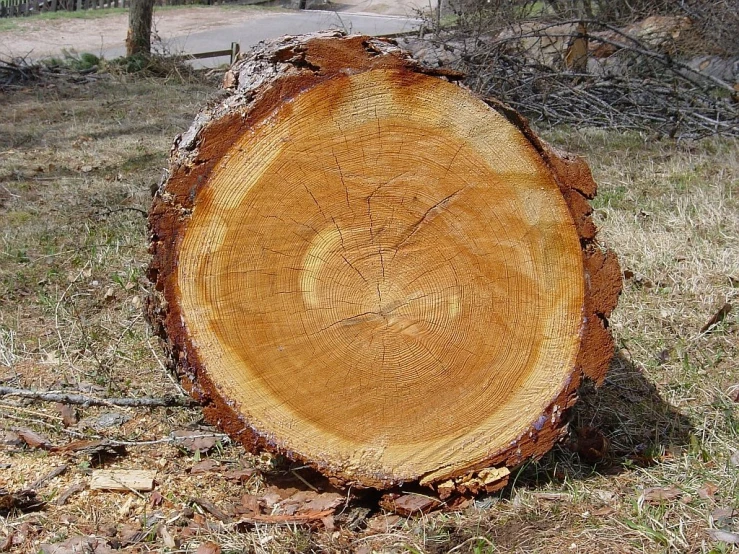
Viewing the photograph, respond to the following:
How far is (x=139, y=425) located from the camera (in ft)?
10.1

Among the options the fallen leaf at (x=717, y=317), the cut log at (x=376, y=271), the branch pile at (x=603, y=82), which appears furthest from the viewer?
the branch pile at (x=603, y=82)

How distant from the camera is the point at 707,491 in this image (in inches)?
98.5

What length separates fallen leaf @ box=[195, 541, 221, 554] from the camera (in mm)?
2312

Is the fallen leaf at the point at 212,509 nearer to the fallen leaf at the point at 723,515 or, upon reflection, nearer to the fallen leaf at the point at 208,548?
the fallen leaf at the point at 208,548

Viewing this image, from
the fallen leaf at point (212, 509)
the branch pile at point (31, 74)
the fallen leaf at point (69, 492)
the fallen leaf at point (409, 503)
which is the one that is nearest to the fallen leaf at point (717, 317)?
the fallen leaf at point (409, 503)

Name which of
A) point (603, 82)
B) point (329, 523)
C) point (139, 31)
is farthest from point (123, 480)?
point (139, 31)

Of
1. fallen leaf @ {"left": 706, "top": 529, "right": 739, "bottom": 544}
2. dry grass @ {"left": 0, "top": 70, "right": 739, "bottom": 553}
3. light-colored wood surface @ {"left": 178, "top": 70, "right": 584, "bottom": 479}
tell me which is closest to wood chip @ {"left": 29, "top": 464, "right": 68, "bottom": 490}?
dry grass @ {"left": 0, "top": 70, "right": 739, "bottom": 553}

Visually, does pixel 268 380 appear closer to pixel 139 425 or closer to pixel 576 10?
pixel 139 425

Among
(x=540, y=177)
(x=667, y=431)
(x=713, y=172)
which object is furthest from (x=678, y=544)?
(x=713, y=172)

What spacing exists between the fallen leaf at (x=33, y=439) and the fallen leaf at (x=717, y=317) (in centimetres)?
269

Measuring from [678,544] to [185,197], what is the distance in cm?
165

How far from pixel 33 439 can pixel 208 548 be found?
98 centimetres

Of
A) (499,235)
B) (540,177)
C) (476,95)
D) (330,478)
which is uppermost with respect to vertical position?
(476,95)

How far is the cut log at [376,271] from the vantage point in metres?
2.26
